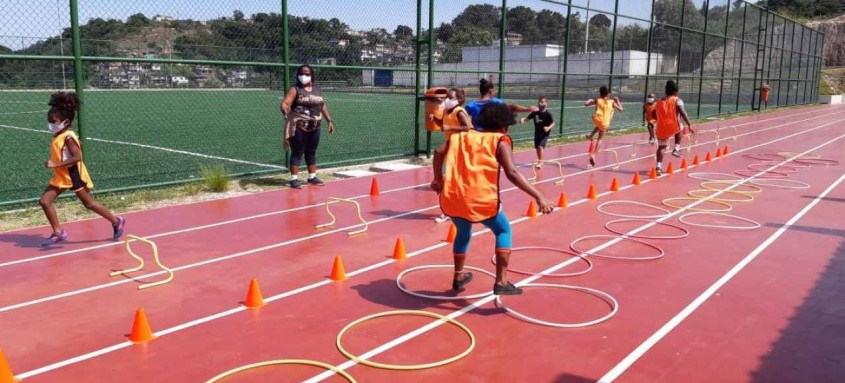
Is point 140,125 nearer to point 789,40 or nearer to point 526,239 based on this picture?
point 526,239

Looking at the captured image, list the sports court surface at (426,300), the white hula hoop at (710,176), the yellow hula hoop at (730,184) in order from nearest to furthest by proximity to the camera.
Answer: the sports court surface at (426,300) → the yellow hula hoop at (730,184) → the white hula hoop at (710,176)

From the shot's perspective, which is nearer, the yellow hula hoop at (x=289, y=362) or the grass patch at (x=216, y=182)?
the yellow hula hoop at (x=289, y=362)

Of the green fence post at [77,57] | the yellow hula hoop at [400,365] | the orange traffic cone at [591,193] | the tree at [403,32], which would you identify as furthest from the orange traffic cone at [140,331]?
the tree at [403,32]

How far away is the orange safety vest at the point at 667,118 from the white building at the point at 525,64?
3814 mm

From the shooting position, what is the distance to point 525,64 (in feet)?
120

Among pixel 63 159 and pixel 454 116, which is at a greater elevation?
pixel 454 116

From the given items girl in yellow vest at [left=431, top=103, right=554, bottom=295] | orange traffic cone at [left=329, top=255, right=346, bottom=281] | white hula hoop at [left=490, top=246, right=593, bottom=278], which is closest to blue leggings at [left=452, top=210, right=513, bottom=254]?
girl in yellow vest at [left=431, top=103, right=554, bottom=295]

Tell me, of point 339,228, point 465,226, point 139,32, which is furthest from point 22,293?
point 139,32

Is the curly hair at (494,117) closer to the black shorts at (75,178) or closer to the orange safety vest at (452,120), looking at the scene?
the orange safety vest at (452,120)

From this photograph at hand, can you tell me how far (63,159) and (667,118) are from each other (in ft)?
34.0

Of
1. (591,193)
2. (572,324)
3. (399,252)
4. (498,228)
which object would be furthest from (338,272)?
(591,193)

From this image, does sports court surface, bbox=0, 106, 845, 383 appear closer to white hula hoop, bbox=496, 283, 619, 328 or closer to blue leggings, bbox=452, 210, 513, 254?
white hula hoop, bbox=496, 283, 619, 328

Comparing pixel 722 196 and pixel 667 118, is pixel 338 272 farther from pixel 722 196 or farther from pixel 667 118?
pixel 667 118

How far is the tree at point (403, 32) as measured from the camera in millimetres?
14211
